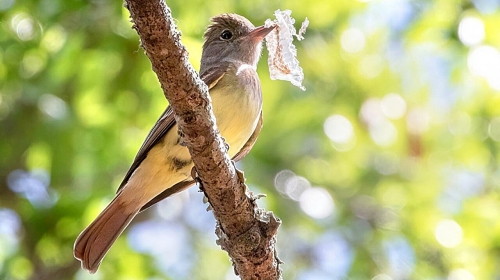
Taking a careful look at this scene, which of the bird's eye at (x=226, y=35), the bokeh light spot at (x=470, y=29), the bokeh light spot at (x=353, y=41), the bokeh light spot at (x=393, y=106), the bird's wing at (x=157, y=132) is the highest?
the bird's eye at (x=226, y=35)

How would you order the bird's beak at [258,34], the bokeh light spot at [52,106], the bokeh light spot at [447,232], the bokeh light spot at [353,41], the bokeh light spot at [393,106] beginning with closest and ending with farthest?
the bird's beak at [258,34], the bokeh light spot at [52,106], the bokeh light spot at [447,232], the bokeh light spot at [353,41], the bokeh light spot at [393,106]

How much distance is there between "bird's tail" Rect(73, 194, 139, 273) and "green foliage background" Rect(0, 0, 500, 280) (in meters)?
0.90

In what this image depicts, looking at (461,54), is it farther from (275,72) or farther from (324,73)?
(275,72)

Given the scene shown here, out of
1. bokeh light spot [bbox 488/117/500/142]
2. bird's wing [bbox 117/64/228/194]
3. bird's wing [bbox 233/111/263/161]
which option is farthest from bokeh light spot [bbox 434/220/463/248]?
bird's wing [bbox 117/64/228/194]

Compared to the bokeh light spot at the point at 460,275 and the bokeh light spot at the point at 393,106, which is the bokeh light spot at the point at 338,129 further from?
the bokeh light spot at the point at 460,275

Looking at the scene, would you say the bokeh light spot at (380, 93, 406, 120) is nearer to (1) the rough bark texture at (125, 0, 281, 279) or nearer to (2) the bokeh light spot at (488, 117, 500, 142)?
(2) the bokeh light spot at (488, 117, 500, 142)

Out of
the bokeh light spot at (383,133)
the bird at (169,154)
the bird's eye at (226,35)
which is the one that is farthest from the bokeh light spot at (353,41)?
the bird at (169,154)

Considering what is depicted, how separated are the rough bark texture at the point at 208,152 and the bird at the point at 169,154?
31.2 inches

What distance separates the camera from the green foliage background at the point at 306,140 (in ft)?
Answer: 15.2

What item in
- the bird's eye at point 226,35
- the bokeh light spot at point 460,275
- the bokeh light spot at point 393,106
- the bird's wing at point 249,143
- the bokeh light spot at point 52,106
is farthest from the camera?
the bokeh light spot at point 393,106

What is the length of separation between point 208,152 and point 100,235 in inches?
51.5

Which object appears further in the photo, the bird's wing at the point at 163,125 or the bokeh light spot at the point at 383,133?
the bokeh light spot at the point at 383,133

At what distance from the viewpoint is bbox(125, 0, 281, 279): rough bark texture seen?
2.13 m

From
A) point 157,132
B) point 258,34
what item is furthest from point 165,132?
point 258,34
